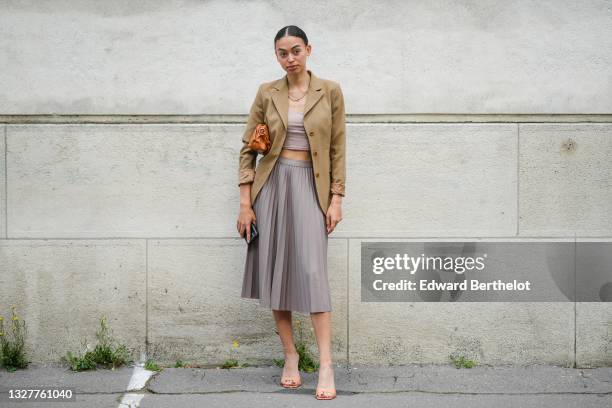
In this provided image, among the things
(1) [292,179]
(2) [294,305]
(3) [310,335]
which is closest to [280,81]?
(1) [292,179]

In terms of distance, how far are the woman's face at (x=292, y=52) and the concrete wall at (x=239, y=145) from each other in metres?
0.78

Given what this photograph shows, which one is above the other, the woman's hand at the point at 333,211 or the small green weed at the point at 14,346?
the woman's hand at the point at 333,211

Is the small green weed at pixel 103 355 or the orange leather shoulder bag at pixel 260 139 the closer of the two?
the orange leather shoulder bag at pixel 260 139

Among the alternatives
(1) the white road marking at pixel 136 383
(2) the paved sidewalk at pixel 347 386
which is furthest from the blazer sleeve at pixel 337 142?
(1) the white road marking at pixel 136 383

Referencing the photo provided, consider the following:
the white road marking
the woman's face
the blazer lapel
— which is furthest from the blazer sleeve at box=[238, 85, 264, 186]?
the white road marking

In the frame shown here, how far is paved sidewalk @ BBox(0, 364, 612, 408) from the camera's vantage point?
4.64 m

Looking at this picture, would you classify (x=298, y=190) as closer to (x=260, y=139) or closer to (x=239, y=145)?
(x=260, y=139)

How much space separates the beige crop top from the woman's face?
287mm

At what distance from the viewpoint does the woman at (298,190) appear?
15.3ft

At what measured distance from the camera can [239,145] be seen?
212 inches

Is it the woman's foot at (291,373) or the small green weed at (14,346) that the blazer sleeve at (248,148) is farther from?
the small green weed at (14,346)

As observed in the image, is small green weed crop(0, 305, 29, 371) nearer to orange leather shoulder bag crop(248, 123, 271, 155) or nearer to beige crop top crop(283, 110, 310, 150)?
orange leather shoulder bag crop(248, 123, 271, 155)

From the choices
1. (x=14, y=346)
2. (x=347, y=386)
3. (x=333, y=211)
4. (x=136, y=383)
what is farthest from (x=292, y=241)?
(x=14, y=346)

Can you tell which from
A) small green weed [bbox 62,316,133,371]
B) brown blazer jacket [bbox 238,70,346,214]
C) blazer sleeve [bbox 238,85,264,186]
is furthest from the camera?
small green weed [bbox 62,316,133,371]
